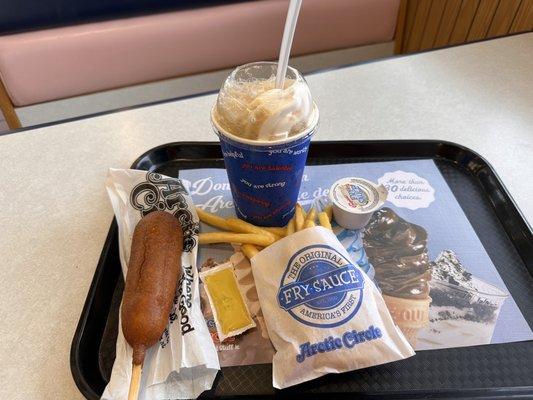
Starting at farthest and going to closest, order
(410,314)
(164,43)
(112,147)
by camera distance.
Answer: (164,43) → (112,147) → (410,314)

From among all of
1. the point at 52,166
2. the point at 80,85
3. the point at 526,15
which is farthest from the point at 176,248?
the point at 526,15

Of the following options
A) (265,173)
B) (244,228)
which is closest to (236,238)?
(244,228)

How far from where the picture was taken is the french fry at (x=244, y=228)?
0.80 metres

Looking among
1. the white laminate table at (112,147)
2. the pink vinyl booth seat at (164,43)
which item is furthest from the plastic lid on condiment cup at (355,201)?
the pink vinyl booth seat at (164,43)

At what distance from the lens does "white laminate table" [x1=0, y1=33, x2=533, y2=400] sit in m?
0.72

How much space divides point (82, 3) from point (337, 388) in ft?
5.66

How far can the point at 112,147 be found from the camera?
1089 mm

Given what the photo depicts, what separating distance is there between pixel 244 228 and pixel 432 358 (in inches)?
15.8

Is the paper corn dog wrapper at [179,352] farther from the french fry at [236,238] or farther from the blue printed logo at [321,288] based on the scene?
the blue printed logo at [321,288]

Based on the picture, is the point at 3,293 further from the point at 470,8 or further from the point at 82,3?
the point at 470,8

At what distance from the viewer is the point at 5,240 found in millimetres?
861

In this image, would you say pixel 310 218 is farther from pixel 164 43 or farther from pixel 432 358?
pixel 164 43

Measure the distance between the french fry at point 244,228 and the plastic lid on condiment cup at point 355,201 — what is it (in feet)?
0.48

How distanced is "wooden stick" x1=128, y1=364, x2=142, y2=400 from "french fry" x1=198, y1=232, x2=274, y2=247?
0.27 m
